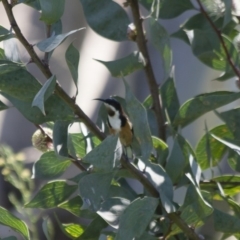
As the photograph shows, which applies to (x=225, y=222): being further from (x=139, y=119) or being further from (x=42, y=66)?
(x=42, y=66)

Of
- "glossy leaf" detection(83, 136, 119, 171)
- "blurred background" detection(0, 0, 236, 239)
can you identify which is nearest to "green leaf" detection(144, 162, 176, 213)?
"glossy leaf" detection(83, 136, 119, 171)

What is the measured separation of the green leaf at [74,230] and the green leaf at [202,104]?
0.24 metres

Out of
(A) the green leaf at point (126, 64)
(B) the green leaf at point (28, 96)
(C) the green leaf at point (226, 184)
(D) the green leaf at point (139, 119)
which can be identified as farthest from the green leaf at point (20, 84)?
(C) the green leaf at point (226, 184)

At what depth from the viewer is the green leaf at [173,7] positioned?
46.6 inches

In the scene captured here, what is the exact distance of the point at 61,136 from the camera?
2.94 feet

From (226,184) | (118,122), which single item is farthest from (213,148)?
(118,122)

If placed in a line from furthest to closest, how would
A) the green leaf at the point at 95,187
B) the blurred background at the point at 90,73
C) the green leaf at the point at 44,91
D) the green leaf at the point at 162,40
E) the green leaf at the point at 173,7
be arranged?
1. the blurred background at the point at 90,73
2. the green leaf at the point at 173,7
3. the green leaf at the point at 162,40
4. the green leaf at the point at 95,187
5. the green leaf at the point at 44,91

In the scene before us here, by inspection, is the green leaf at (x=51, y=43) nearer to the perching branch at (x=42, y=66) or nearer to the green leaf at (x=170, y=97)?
the perching branch at (x=42, y=66)

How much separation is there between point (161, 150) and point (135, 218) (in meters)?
0.22

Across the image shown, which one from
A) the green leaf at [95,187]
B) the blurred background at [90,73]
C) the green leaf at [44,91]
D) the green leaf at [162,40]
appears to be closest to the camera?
the green leaf at [44,91]

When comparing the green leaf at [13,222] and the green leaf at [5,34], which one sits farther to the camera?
the green leaf at [13,222]

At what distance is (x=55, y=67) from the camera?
2043 millimetres

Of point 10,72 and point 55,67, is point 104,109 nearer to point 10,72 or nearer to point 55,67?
point 10,72

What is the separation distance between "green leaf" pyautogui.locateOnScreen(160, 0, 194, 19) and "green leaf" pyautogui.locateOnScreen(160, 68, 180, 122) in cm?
13
